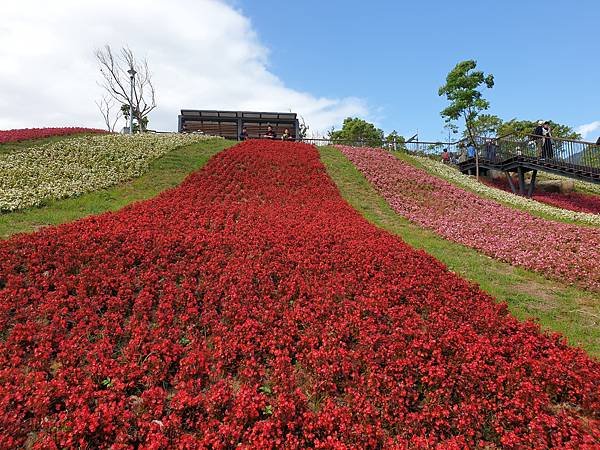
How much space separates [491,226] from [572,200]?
586 inches

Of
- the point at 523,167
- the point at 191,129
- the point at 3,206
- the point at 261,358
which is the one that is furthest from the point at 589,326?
the point at 191,129

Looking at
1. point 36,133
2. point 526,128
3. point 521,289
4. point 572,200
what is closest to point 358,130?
point 526,128

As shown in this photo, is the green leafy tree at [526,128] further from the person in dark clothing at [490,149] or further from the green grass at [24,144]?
the green grass at [24,144]

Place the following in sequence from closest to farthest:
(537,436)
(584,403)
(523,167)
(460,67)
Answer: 1. (537,436)
2. (584,403)
3. (523,167)
4. (460,67)

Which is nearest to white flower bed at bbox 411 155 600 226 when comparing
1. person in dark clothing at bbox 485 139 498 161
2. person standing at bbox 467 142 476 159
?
person in dark clothing at bbox 485 139 498 161

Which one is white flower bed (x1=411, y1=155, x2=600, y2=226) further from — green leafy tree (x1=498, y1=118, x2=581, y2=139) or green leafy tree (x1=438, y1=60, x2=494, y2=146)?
green leafy tree (x1=498, y1=118, x2=581, y2=139)

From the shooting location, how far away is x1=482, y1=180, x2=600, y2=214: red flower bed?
22391 mm

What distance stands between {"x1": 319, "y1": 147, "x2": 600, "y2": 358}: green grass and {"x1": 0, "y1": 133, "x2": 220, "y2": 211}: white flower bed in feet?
34.7

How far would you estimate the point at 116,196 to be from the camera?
1378 cm

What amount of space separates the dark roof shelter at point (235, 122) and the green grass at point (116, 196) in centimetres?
1253

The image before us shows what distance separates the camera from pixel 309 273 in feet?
26.3

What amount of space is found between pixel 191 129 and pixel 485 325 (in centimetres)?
3267

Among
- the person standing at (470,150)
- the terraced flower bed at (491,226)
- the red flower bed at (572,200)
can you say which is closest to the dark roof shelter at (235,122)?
the terraced flower bed at (491,226)

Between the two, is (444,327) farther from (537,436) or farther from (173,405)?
(173,405)
